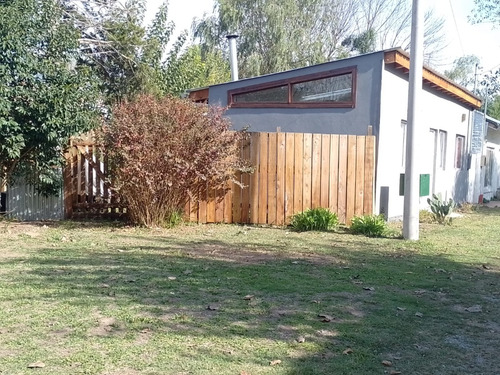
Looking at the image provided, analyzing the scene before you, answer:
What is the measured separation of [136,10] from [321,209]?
7783mm

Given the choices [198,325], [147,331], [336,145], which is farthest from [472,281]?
[336,145]

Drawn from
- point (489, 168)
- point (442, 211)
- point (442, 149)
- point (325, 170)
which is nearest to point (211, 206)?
point (325, 170)

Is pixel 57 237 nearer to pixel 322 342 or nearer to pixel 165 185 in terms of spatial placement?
pixel 165 185

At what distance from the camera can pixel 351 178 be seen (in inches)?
422

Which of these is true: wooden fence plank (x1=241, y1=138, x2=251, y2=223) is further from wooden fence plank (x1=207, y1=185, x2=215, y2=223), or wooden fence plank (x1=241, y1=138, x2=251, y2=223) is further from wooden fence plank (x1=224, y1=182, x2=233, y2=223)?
wooden fence plank (x1=207, y1=185, x2=215, y2=223)

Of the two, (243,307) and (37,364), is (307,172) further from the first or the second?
(37,364)

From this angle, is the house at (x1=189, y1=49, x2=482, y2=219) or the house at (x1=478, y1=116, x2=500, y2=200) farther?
the house at (x1=478, y1=116, x2=500, y2=200)

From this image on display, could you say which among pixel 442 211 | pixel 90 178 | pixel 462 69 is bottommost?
pixel 442 211

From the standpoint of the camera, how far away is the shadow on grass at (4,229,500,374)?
154 inches

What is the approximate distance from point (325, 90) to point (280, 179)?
273 centimetres

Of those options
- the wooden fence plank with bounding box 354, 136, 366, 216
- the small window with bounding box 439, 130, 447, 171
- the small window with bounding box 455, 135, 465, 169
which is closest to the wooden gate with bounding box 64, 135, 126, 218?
the wooden fence plank with bounding box 354, 136, 366, 216

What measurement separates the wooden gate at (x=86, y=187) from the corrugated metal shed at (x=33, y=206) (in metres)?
0.21

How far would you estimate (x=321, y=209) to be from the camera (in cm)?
1030

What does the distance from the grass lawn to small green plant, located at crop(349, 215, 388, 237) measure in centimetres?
120
